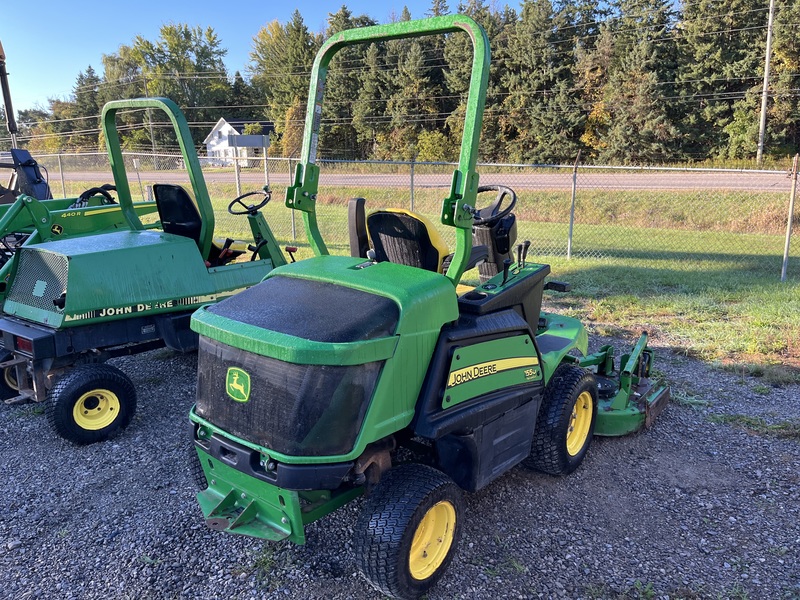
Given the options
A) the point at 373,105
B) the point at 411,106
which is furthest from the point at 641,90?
the point at 373,105

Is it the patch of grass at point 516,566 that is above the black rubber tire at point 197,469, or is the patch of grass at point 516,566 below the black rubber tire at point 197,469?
below

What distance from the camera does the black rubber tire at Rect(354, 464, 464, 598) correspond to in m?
2.37

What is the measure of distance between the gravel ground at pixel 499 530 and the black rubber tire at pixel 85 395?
119 millimetres

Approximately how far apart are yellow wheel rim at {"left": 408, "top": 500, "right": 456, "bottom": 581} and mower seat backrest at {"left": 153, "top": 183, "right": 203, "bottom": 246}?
3.15 m

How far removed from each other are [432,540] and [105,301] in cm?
288

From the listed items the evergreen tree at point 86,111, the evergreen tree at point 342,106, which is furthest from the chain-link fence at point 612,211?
the evergreen tree at point 86,111

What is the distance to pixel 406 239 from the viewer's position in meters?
→ 3.08

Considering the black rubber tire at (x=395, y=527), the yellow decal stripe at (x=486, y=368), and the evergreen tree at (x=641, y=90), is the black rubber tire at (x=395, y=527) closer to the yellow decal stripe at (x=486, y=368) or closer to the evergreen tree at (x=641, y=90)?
the yellow decal stripe at (x=486, y=368)

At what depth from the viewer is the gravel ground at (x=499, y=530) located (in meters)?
2.69

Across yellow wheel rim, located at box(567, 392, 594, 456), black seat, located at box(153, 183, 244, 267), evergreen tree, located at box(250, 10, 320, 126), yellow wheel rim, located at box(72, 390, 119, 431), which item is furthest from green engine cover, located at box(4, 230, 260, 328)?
evergreen tree, located at box(250, 10, 320, 126)

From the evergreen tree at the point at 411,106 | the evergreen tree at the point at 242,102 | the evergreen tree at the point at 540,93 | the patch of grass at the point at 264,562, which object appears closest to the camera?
the patch of grass at the point at 264,562

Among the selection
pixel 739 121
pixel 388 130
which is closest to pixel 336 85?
pixel 388 130

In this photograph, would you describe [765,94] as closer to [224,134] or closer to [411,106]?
[411,106]

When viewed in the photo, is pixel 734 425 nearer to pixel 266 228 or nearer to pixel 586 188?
pixel 266 228
